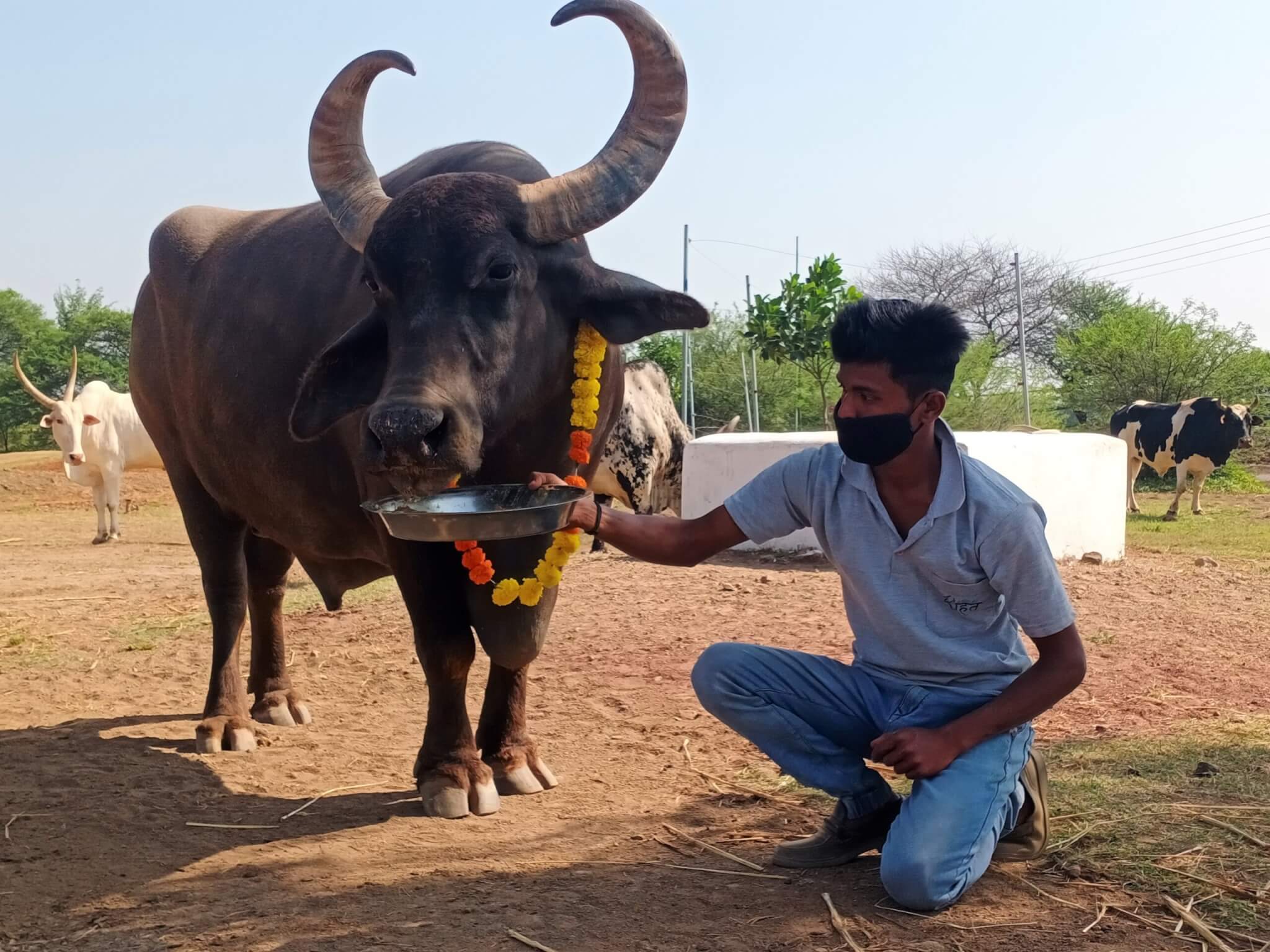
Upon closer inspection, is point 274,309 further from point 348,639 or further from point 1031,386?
point 1031,386

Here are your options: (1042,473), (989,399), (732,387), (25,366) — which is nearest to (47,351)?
(25,366)

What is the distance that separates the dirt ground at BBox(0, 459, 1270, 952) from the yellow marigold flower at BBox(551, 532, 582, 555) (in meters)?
0.88

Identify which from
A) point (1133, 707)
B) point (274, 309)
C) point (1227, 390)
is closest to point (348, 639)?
point (274, 309)

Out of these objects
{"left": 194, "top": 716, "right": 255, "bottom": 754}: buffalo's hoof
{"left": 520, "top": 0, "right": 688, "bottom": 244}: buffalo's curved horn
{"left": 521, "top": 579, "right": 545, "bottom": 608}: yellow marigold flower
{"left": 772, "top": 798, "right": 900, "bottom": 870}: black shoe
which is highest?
{"left": 520, "top": 0, "right": 688, "bottom": 244}: buffalo's curved horn

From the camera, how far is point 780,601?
7.81m

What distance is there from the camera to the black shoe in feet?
10.7

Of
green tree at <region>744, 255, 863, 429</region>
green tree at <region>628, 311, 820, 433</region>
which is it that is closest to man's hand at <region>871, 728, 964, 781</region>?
green tree at <region>744, 255, 863, 429</region>

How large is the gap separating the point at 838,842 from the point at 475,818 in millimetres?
1233

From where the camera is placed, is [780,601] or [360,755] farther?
[780,601]

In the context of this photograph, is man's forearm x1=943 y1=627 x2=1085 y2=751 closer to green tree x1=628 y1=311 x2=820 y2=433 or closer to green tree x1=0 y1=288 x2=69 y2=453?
green tree x1=628 y1=311 x2=820 y2=433

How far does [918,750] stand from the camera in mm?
3000

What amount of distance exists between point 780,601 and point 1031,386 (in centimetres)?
2574

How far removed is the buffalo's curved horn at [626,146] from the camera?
380 centimetres

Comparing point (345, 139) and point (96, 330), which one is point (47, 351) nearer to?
point (96, 330)
